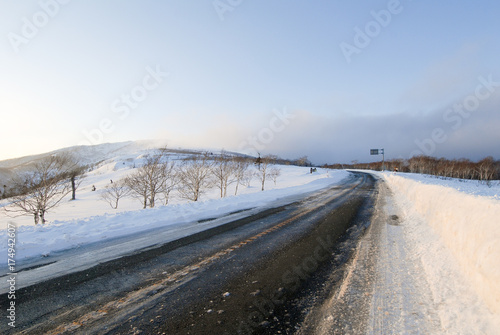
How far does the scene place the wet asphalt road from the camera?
8.31 ft

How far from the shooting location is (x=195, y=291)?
3.28 meters

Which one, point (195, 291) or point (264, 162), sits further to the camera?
point (264, 162)

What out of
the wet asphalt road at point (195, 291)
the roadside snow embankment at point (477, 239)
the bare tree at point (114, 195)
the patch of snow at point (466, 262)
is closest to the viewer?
the wet asphalt road at point (195, 291)

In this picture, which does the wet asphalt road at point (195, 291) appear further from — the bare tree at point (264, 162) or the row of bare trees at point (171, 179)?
the bare tree at point (264, 162)

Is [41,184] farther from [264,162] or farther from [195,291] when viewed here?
[264,162]

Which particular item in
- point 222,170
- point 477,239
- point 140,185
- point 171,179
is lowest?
point 140,185

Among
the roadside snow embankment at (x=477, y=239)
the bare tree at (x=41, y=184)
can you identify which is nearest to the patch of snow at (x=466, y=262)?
the roadside snow embankment at (x=477, y=239)

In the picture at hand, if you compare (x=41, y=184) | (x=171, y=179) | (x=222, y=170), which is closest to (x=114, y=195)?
(x=171, y=179)

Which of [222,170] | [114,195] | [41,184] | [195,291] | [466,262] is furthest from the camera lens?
[114,195]

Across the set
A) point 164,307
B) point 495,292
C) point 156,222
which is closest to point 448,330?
point 495,292

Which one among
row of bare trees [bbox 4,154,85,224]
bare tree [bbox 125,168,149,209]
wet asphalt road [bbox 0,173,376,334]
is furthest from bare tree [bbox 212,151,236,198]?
wet asphalt road [bbox 0,173,376,334]

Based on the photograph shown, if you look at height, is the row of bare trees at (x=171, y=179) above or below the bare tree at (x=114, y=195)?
above

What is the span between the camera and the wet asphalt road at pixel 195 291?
2.53 metres

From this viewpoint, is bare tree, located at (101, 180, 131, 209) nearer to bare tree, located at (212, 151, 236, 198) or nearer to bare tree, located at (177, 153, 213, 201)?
bare tree, located at (177, 153, 213, 201)
